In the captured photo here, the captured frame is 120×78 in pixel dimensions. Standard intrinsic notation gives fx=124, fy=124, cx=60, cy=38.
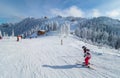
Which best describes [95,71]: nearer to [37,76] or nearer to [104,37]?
[37,76]

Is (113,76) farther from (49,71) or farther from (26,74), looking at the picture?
(26,74)

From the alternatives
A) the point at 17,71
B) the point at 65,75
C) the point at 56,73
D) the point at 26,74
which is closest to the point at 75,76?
the point at 65,75

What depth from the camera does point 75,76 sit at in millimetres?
9086

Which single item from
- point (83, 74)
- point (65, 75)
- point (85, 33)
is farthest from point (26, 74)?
point (85, 33)

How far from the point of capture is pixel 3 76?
29.0 feet

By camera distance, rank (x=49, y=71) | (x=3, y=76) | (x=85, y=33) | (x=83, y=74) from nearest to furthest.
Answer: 1. (x=3, y=76)
2. (x=83, y=74)
3. (x=49, y=71)
4. (x=85, y=33)

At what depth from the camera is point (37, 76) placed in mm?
9047

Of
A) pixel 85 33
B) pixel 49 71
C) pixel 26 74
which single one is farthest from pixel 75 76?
pixel 85 33

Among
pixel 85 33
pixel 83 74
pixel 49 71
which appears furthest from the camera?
pixel 85 33

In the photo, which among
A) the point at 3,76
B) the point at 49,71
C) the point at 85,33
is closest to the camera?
the point at 3,76

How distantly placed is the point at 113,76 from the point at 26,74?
Answer: 638cm

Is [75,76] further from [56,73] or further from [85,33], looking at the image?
[85,33]

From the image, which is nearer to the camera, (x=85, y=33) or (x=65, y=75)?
(x=65, y=75)

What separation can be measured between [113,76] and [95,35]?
13486 cm
